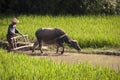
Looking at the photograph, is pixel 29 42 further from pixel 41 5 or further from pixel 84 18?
pixel 41 5

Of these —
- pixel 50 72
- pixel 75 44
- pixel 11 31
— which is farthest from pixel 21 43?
pixel 50 72

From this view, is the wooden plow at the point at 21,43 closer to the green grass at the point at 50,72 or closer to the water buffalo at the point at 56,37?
the water buffalo at the point at 56,37

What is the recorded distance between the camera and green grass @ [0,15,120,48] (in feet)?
34.4

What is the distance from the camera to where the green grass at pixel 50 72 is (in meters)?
6.49

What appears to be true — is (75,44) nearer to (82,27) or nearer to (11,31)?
(11,31)


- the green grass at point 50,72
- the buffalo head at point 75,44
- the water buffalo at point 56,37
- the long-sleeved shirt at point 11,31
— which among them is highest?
the long-sleeved shirt at point 11,31

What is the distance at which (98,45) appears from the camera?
411 inches

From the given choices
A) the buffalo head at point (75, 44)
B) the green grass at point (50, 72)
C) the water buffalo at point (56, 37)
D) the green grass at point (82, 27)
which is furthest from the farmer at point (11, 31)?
the green grass at point (50, 72)

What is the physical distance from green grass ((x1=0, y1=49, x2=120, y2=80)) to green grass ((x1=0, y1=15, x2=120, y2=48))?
3249 millimetres

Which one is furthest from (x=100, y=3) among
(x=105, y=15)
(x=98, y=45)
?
(x=98, y=45)

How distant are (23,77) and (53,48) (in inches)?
164

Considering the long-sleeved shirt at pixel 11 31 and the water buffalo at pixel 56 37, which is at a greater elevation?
the long-sleeved shirt at pixel 11 31

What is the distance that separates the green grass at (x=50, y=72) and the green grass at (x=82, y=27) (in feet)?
10.7

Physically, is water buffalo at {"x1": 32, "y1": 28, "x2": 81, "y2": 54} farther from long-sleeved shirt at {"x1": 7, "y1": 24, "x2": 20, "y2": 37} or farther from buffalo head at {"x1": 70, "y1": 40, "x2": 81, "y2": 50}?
long-sleeved shirt at {"x1": 7, "y1": 24, "x2": 20, "y2": 37}
